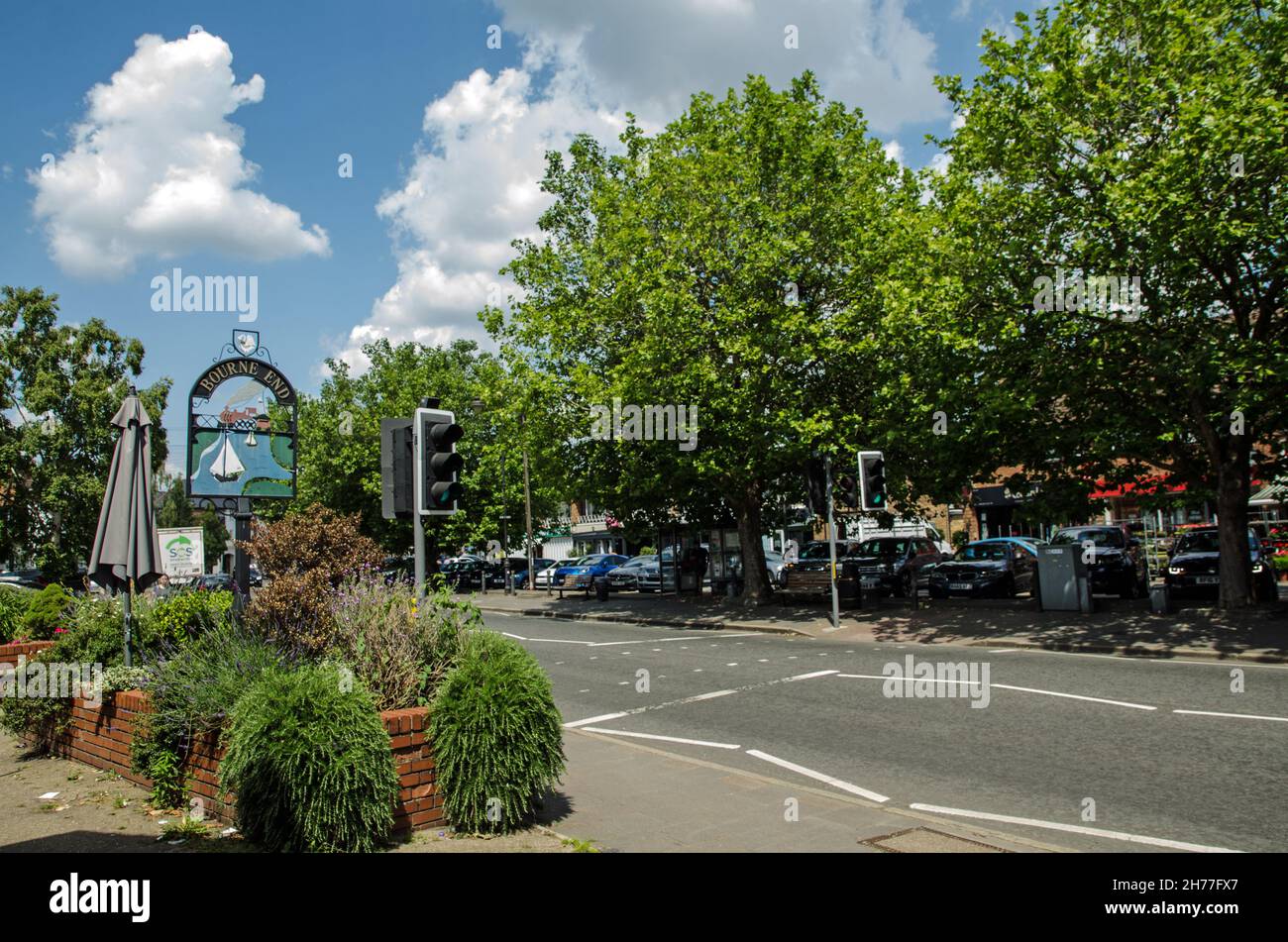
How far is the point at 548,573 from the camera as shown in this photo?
42.9m

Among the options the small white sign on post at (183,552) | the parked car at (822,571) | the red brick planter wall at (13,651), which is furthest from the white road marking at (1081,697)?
the small white sign on post at (183,552)

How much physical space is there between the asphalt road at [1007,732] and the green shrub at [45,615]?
21.0ft

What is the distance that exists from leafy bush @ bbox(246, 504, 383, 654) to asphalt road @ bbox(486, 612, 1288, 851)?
3.62 m

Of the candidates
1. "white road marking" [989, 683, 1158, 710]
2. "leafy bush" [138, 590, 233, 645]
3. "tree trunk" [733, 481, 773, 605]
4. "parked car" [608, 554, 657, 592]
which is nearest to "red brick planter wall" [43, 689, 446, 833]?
"leafy bush" [138, 590, 233, 645]

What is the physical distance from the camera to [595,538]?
7600 centimetres

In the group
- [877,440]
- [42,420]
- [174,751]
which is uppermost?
[42,420]

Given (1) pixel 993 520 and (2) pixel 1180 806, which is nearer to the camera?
(2) pixel 1180 806

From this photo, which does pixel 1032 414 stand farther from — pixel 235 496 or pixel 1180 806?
pixel 235 496

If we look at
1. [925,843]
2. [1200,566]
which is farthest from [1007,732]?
[1200,566]

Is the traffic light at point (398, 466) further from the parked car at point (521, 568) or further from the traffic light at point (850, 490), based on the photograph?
the parked car at point (521, 568)

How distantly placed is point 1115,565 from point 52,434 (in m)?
36.9

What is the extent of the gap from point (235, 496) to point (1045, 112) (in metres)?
14.8

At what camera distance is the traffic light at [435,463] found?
704 centimetres
